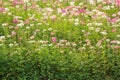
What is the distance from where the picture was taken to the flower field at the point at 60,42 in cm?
657

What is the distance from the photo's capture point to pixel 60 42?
23.0 feet

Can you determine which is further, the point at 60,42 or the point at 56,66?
the point at 60,42

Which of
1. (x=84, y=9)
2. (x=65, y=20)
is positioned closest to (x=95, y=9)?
(x=84, y=9)

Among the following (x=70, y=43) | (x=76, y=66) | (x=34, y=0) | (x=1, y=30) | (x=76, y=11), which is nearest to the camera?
(x=76, y=66)

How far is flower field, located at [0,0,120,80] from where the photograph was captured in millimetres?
6574

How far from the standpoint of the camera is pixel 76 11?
8.20m

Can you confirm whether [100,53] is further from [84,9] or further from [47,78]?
[84,9]

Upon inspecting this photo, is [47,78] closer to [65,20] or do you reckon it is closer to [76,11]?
[65,20]

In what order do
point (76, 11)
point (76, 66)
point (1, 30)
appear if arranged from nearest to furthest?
1. point (76, 66)
2. point (1, 30)
3. point (76, 11)

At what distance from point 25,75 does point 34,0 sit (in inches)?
111

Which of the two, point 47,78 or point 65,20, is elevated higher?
point 65,20

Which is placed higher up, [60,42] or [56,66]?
[60,42]

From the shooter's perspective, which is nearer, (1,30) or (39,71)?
(39,71)

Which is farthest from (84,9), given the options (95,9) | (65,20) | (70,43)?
(70,43)
